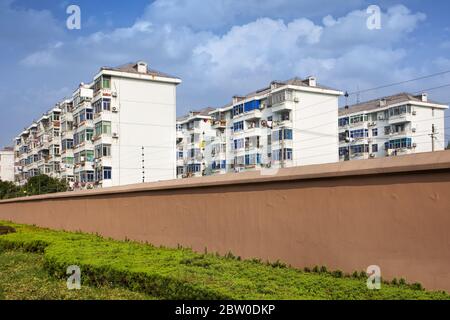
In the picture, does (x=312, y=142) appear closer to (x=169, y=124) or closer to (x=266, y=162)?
(x=266, y=162)

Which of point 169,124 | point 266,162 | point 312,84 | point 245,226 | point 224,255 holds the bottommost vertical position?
point 224,255

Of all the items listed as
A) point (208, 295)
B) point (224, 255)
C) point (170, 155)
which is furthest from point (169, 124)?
point (208, 295)

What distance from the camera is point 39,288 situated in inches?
Answer: 285

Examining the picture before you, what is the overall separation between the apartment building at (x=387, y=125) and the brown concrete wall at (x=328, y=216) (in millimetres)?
34373

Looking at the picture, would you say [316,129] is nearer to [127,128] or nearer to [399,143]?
[399,143]

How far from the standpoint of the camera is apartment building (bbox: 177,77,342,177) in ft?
129

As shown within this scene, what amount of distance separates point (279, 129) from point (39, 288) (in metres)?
34.1

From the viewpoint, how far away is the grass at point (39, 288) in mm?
6438

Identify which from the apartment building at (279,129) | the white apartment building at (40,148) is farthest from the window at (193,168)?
the white apartment building at (40,148)

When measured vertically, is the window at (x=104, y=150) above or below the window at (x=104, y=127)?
below

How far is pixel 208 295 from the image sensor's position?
16.7ft

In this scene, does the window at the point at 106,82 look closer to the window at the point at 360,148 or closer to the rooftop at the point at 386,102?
the rooftop at the point at 386,102
